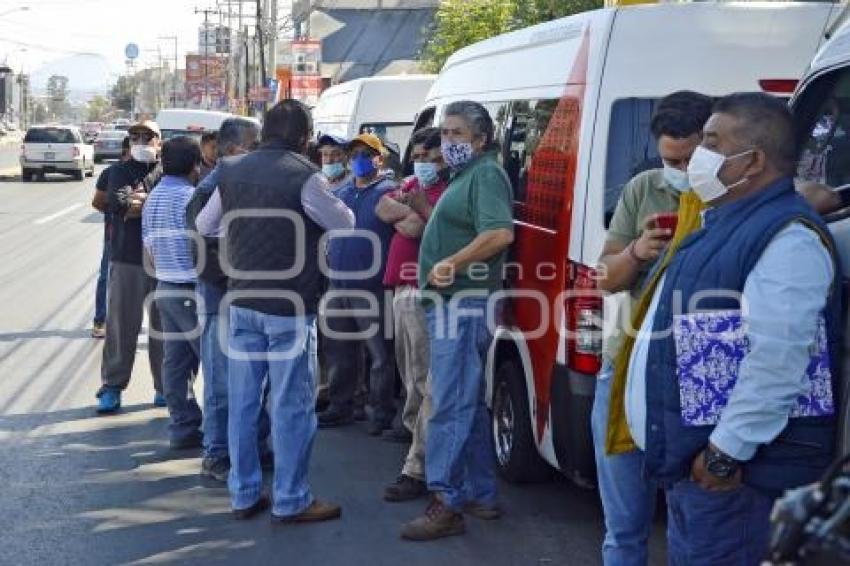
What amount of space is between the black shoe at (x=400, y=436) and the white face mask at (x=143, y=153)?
2.45 meters

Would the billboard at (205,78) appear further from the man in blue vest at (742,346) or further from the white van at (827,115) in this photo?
the man in blue vest at (742,346)

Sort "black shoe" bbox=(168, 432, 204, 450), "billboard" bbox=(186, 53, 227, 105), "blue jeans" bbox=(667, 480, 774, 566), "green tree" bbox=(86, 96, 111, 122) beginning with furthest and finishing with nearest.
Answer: "green tree" bbox=(86, 96, 111, 122), "billboard" bbox=(186, 53, 227, 105), "black shoe" bbox=(168, 432, 204, 450), "blue jeans" bbox=(667, 480, 774, 566)

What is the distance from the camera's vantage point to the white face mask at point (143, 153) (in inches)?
311

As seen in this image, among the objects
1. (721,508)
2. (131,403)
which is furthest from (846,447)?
(131,403)

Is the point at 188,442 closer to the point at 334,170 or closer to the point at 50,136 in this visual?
the point at 334,170

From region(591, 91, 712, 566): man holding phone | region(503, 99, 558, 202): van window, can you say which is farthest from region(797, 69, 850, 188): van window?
region(503, 99, 558, 202): van window

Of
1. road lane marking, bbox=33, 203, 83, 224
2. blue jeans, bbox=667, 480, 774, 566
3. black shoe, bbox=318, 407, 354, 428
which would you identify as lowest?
road lane marking, bbox=33, 203, 83, 224

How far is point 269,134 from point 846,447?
3371 mm

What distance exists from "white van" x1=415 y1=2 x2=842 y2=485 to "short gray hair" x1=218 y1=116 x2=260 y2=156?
1.81 m

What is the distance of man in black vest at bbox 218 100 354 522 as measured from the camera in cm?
553

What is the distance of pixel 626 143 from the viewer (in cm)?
517

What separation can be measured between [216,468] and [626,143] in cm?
289

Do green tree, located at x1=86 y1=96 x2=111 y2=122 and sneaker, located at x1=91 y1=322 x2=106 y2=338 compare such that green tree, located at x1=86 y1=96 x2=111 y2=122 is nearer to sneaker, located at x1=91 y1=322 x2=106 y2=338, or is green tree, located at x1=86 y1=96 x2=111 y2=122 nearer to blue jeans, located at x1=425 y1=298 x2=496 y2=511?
sneaker, located at x1=91 y1=322 x2=106 y2=338

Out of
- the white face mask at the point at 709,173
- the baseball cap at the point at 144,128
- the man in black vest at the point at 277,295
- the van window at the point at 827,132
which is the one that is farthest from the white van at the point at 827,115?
the baseball cap at the point at 144,128
